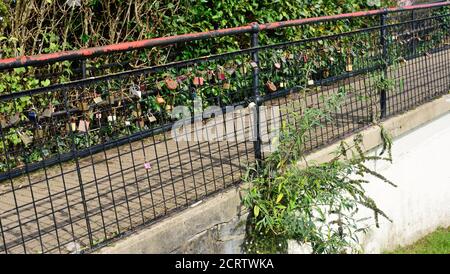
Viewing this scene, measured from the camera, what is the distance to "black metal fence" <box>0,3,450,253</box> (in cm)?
373

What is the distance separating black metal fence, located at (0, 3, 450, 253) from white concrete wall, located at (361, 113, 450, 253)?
424mm

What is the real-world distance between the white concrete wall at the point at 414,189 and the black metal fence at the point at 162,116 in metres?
0.42

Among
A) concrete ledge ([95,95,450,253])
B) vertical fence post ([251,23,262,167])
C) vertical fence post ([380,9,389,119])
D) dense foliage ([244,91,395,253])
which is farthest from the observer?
vertical fence post ([380,9,389,119])

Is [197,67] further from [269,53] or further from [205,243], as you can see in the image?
[205,243]

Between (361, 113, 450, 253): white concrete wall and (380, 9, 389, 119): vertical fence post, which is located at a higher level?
(380, 9, 389, 119): vertical fence post

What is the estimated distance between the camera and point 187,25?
257 inches

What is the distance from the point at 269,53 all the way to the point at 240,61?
0.28 m

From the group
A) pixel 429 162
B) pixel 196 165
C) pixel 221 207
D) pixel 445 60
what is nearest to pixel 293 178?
pixel 221 207

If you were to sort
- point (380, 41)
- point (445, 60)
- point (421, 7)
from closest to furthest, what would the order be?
point (380, 41), point (421, 7), point (445, 60)

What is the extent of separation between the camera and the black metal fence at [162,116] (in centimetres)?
373

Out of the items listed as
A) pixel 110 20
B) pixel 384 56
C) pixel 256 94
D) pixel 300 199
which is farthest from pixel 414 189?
pixel 110 20

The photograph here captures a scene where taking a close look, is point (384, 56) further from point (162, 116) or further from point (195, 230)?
point (195, 230)

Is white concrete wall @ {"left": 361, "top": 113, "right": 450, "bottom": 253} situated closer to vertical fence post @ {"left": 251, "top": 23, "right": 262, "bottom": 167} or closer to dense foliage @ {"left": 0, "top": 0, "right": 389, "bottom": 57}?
vertical fence post @ {"left": 251, "top": 23, "right": 262, "bottom": 167}

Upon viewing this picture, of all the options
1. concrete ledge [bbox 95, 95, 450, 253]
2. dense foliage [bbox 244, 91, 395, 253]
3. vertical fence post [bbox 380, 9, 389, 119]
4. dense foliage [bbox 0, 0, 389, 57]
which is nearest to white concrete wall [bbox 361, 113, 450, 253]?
vertical fence post [bbox 380, 9, 389, 119]
